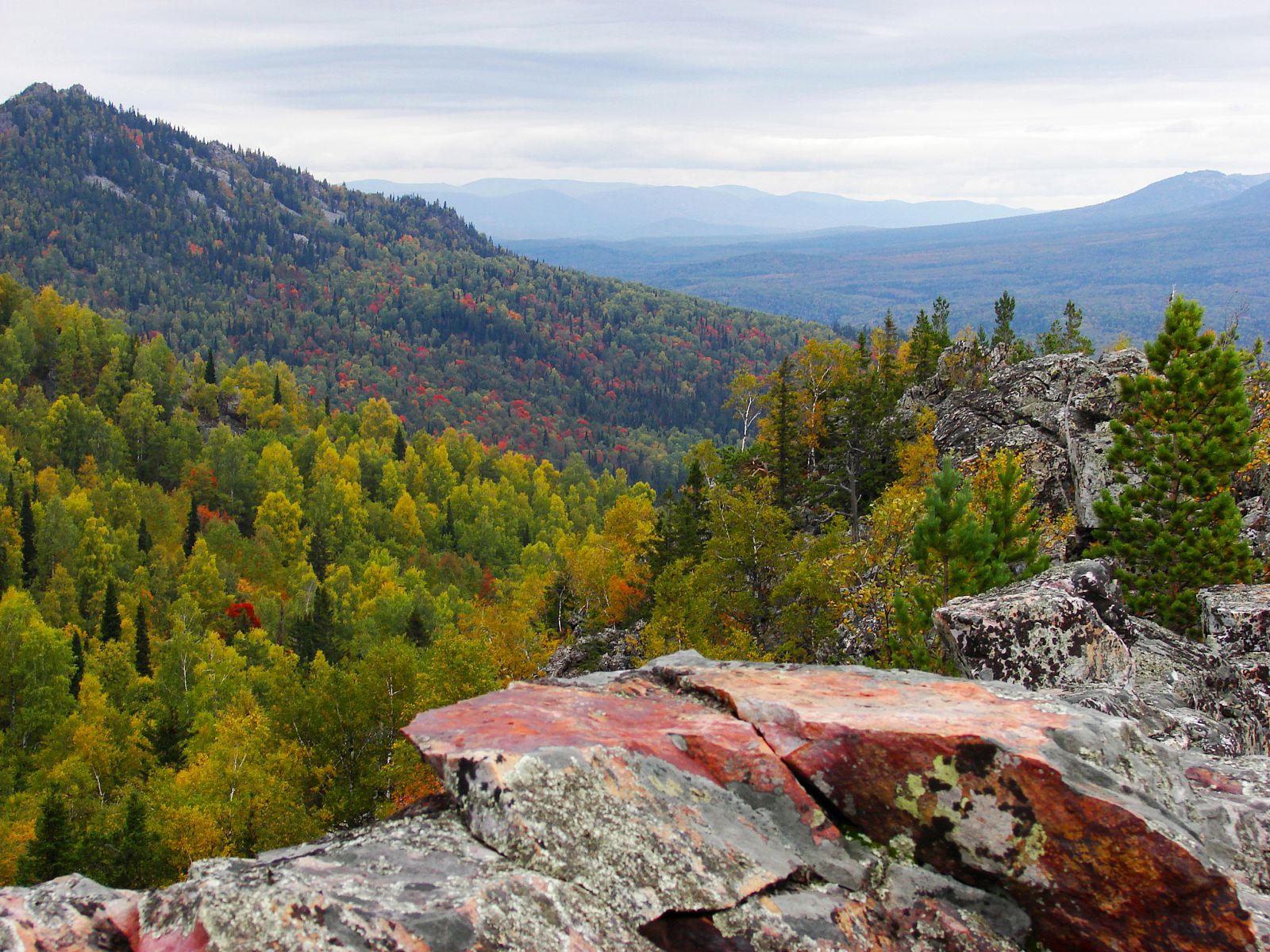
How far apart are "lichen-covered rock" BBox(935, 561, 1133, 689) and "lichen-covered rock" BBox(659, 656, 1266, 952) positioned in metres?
6.59

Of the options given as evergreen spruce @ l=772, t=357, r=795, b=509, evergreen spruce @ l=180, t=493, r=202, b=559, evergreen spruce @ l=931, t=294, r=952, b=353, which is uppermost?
evergreen spruce @ l=931, t=294, r=952, b=353

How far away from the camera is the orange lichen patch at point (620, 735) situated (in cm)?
1084

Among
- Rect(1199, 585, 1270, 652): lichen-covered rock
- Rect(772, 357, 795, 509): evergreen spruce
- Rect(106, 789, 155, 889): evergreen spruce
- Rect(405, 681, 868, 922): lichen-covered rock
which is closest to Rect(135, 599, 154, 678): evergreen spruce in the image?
Rect(106, 789, 155, 889): evergreen spruce

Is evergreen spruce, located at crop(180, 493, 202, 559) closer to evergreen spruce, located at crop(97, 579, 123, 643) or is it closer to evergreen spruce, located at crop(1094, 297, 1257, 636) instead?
evergreen spruce, located at crop(97, 579, 123, 643)

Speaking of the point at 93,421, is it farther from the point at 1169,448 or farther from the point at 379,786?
the point at 1169,448

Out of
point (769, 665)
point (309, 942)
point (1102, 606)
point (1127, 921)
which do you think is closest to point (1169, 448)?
point (1102, 606)

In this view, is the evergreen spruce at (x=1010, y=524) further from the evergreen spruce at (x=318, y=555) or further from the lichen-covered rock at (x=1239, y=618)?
the evergreen spruce at (x=318, y=555)

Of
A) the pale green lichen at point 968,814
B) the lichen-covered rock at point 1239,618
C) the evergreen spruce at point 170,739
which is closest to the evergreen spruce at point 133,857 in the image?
the evergreen spruce at point 170,739

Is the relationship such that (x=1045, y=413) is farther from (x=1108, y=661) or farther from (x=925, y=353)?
(x=1108, y=661)

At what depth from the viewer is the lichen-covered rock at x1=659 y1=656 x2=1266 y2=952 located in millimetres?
9781

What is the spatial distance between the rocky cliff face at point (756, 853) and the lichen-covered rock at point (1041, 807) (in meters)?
0.03

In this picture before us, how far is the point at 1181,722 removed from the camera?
53.6 feet

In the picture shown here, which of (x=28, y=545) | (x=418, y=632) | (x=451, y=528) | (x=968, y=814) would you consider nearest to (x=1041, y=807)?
(x=968, y=814)

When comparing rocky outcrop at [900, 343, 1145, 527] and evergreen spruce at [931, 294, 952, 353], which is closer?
rocky outcrop at [900, 343, 1145, 527]
